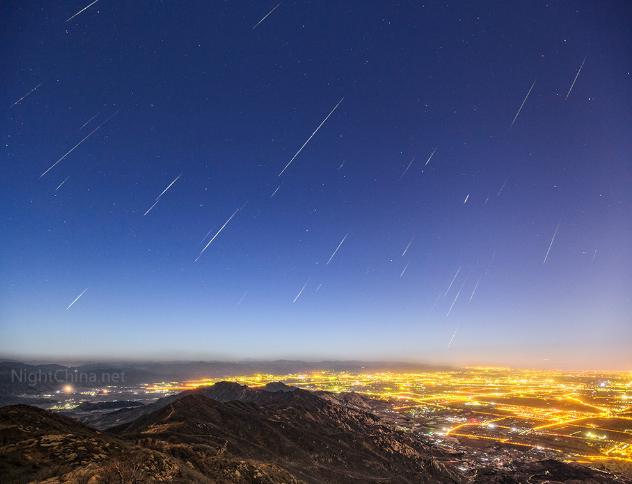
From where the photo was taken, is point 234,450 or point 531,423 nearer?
point 234,450

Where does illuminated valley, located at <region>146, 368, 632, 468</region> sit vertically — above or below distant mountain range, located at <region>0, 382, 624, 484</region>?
below

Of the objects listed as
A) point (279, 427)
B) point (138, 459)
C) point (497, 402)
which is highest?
point (138, 459)

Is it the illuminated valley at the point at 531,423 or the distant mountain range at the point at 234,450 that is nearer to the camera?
the distant mountain range at the point at 234,450

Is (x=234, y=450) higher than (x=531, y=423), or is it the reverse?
(x=234, y=450)

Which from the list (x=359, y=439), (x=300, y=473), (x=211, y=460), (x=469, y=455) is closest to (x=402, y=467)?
(x=359, y=439)

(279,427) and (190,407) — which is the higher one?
(190,407)

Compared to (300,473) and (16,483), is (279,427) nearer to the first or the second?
(300,473)

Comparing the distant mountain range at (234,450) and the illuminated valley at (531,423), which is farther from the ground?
the distant mountain range at (234,450)

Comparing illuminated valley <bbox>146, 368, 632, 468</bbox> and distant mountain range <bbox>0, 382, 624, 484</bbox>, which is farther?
illuminated valley <bbox>146, 368, 632, 468</bbox>
